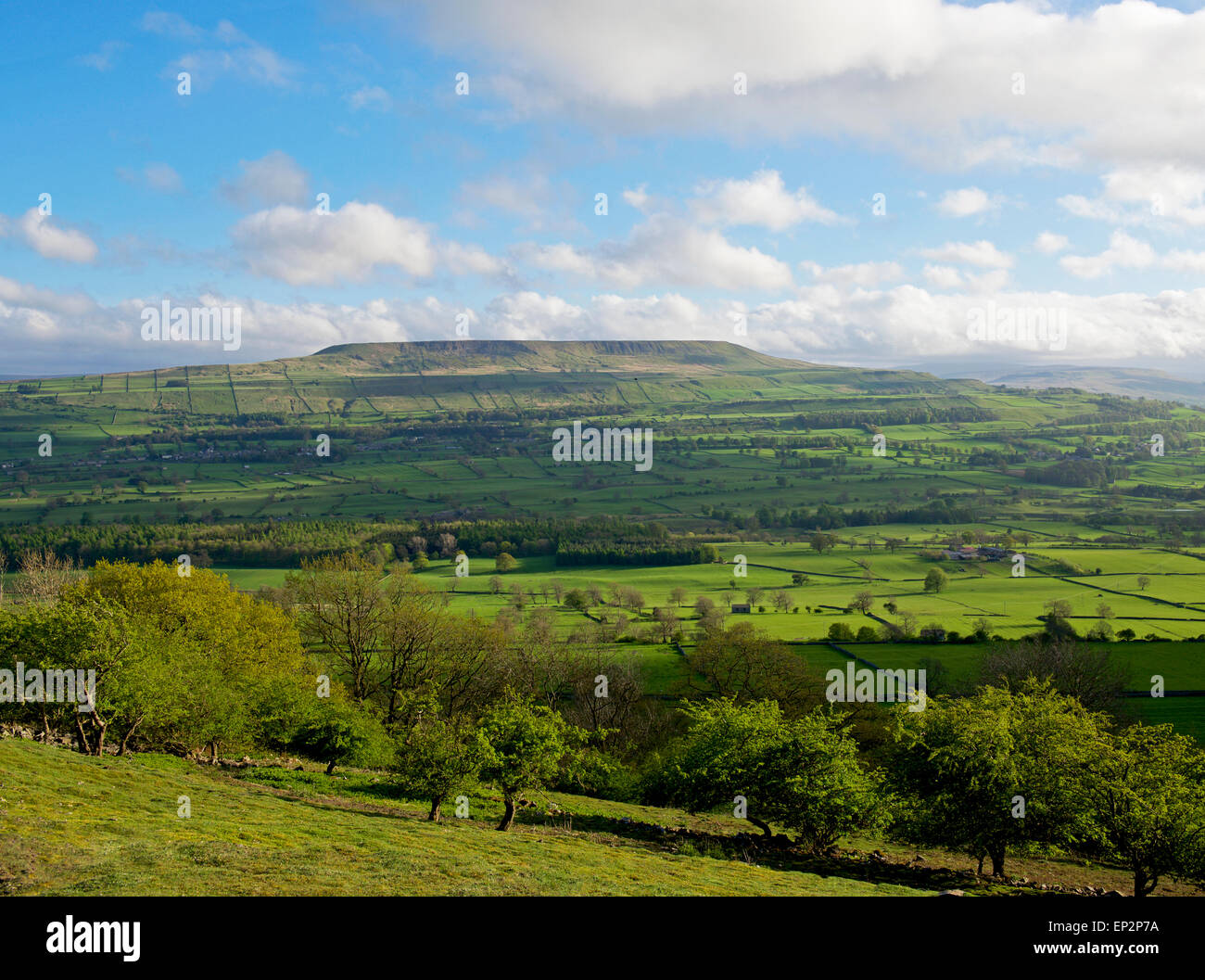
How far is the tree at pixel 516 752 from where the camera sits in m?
30.6

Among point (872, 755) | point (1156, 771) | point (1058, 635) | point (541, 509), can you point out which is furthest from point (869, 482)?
point (1156, 771)

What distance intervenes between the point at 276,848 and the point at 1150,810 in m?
29.3

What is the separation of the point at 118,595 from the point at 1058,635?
259 feet

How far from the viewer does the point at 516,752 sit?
1225 inches

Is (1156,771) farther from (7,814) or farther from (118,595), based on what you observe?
(118,595)

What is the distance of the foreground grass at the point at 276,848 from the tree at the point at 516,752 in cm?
174

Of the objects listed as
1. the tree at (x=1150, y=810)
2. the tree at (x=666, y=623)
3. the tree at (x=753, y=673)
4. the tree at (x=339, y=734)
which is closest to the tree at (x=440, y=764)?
the tree at (x=339, y=734)

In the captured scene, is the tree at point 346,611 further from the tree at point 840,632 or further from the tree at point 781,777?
the tree at point 840,632

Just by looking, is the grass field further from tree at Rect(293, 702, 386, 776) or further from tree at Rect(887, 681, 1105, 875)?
tree at Rect(887, 681, 1105, 875)

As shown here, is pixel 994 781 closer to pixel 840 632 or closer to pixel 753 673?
pixel 753 673

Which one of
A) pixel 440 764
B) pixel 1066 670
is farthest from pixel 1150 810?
pixel 1066 670

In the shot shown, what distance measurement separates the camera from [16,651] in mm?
35094

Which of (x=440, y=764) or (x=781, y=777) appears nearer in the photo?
(x=440, y=764)
